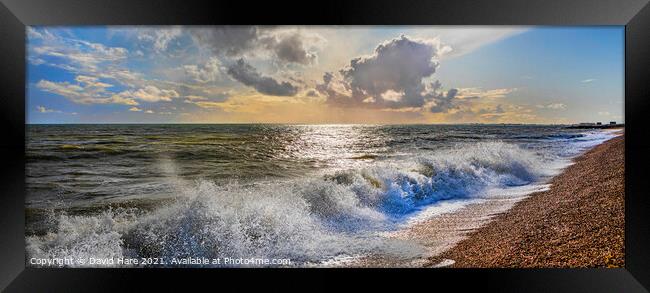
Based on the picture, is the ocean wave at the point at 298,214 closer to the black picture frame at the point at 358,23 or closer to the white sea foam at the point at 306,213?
the white sea foam at the point at 306,213

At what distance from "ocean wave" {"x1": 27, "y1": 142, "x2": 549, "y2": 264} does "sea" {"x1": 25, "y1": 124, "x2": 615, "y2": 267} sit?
1 cm

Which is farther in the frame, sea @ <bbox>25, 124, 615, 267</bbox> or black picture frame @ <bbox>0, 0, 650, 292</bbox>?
sea @ <bbox>25, 124, 615, 267</bbox>

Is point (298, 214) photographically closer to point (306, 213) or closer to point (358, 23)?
point (306, 213)

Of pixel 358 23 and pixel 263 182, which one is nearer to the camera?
pixel 358 23

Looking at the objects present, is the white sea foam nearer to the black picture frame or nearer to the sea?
the sea

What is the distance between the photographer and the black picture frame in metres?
2.51

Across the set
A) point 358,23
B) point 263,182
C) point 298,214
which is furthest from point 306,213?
point 358,23

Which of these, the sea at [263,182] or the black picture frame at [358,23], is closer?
the black picture frame at [358,23]

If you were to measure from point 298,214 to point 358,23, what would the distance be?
1802 mm

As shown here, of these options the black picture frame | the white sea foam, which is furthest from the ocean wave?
the black picture frame

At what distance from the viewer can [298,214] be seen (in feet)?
10.3

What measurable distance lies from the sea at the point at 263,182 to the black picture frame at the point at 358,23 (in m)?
0.14

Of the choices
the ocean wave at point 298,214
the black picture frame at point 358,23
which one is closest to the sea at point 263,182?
the ocean wave at point 298,214

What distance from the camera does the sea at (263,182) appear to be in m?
2.81
